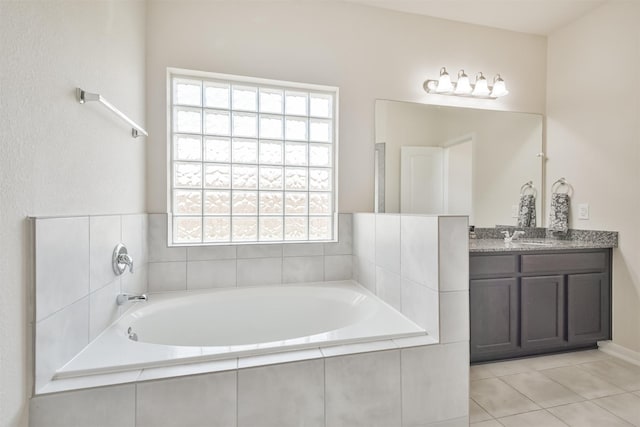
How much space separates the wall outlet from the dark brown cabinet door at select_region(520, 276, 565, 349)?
2.17 feet

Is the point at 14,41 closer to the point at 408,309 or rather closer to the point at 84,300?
the point at 84,300

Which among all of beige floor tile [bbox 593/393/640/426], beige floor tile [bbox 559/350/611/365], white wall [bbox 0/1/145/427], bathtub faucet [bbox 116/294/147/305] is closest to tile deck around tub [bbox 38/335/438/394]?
white wall [bbox 0/1/145/427]

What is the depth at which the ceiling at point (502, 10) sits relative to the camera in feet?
7.93

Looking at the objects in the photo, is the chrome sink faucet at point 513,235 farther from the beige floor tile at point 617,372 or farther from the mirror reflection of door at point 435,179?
the beige floor tile at point 617,372

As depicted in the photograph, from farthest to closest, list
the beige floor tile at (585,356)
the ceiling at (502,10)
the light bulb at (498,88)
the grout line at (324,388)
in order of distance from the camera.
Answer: the light bulb at (498,88)
the ceiling at (502,10)
the beige floor tile at (585,356)
the grout line at (324,388)

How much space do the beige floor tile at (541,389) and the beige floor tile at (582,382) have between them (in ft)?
0.18

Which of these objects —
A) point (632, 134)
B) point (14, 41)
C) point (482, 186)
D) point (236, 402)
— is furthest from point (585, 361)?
point (14, 41)

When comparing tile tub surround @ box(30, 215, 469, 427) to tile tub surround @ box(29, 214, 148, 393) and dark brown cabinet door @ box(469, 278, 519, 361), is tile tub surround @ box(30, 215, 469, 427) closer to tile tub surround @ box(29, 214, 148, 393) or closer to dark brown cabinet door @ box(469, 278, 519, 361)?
tile tub surround @ box(29, 214, 148, 393)

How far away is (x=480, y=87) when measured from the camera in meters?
2.64

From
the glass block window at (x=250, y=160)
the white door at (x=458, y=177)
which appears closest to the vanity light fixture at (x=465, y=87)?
the white door at (x=458, y=177)

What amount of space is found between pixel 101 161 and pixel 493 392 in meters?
2.41

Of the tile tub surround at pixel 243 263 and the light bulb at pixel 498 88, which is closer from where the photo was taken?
the tile tub surround at pixel 243 263

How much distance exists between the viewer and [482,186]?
2.70m

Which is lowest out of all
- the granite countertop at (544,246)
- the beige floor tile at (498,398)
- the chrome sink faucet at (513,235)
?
the beige floor tile at (498,398)
